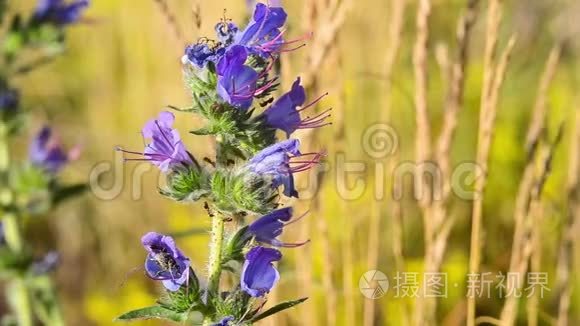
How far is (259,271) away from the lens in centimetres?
122

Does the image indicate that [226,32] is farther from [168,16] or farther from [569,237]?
[569,237]

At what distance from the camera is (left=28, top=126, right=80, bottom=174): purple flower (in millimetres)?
2734

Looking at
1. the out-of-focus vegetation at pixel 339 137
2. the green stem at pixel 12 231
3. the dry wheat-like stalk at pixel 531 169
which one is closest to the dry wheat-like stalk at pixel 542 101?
the dry wheat-like stalk at pixel 531 169

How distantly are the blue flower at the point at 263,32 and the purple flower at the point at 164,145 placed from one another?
6.9 inches

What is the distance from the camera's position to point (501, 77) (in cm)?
177

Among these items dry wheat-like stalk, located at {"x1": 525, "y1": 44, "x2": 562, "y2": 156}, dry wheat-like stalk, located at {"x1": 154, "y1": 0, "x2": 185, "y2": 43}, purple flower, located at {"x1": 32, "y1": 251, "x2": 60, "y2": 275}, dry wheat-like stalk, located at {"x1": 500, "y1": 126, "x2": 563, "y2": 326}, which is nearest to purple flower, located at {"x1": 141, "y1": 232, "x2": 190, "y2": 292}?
dry wheat-like stalk, located at {"x1": 154, "y1": 0, "x2": 185, "y2": 43}

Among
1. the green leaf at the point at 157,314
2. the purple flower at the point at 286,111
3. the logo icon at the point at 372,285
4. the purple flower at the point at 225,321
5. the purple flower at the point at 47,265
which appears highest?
the purple flower at the point at 286,111

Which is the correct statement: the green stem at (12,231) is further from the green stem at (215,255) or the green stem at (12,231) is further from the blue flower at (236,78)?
the blue flower at (236,78)

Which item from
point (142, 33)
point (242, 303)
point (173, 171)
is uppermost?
point (142, 33)

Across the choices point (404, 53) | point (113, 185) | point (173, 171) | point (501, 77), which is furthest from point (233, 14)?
point (173, 171)

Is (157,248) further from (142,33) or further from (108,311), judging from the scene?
(142,33)

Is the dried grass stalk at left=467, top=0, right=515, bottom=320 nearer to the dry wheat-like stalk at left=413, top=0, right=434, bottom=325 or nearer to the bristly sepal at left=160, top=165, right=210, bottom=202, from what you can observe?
the dry wheat-like stalk at left=413, top=0, right=434, bottom=325

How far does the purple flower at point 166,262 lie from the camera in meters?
1.24

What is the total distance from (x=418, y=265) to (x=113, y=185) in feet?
5.09
